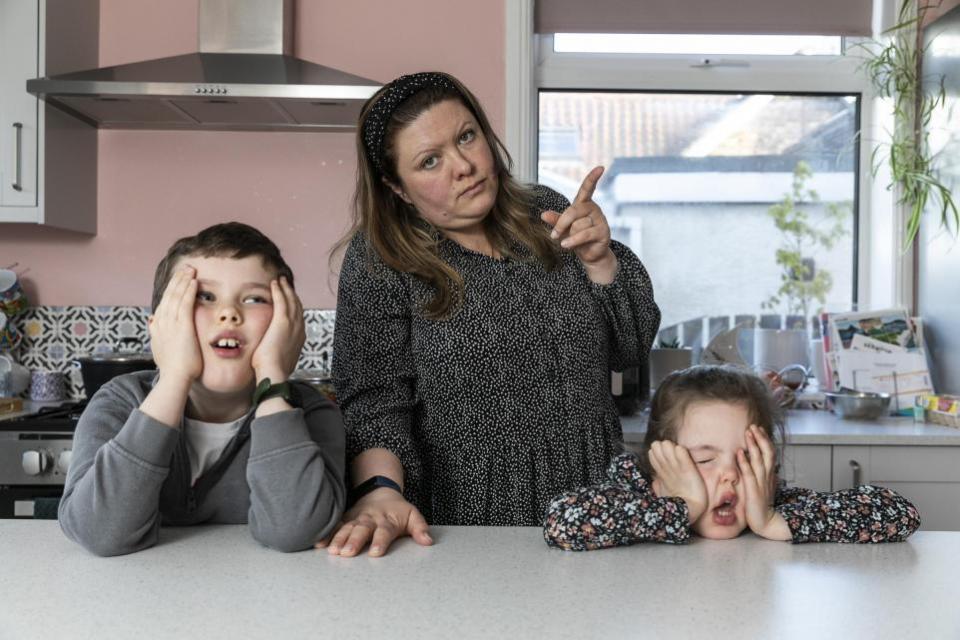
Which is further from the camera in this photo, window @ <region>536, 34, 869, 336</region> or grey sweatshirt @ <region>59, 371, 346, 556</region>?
window @ <region>536, 34, 869, 336</region>

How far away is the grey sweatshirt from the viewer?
3.23ft

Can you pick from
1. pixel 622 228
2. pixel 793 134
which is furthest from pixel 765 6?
pixel 622 228

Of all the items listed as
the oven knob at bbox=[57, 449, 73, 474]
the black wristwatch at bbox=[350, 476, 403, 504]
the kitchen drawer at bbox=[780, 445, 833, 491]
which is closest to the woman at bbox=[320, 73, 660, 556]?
the black wristwatch at bbox=[350, 476, 403, 504]

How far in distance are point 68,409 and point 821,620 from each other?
2.29m

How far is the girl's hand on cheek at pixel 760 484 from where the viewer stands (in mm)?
1096

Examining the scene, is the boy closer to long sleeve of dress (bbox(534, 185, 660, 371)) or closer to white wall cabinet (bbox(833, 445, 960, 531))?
long sleeve of dress (bbox(534, 185, 660, 371))

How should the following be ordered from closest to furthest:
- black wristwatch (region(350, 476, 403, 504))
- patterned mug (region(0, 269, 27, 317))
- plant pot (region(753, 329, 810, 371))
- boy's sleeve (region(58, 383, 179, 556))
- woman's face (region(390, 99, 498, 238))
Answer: boy's sleeve (region(58, 383, 179, 556)) → black wristwatch (region(350, 476, 403, 504)) → woman's face (region(390, 99, 498, 238)) → patterned mug (region(0, 269, 27, 317)) → plant pot (region(753, 329, 810, 371))

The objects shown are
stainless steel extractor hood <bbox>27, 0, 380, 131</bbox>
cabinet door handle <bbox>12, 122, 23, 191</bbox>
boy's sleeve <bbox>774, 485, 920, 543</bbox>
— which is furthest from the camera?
cabinet door handle <bbox>12, 122, 23, 191</bbox>

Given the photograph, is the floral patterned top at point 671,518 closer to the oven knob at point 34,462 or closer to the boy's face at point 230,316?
the boy's face at point 230,316

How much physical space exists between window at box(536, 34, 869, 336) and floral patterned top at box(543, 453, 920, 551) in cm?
199

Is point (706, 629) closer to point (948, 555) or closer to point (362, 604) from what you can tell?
point (362, 604)

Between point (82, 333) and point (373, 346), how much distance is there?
1808 millimetres

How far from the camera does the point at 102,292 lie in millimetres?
2918

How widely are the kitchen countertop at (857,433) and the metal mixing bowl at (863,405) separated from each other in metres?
0.04
